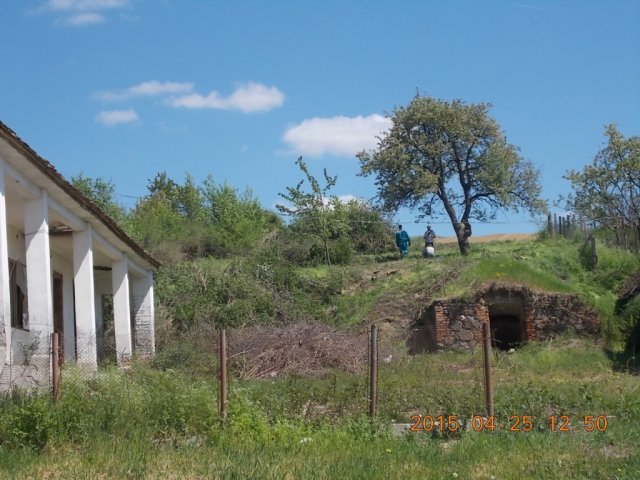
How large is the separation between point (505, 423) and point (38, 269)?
847cm

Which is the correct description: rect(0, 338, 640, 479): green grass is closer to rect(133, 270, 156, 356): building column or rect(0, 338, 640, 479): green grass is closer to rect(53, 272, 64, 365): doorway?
rect(53, 272, 64, 365): doorway

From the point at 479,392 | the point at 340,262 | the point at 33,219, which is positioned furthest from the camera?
the point at 340,262

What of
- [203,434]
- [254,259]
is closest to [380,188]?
[254,259]

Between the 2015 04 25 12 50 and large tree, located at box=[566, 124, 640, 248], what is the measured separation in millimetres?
26676

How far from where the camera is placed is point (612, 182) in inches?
1502

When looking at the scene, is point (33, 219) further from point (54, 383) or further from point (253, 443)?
point (253, 443)

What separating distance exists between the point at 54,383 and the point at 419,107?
28.5 metres

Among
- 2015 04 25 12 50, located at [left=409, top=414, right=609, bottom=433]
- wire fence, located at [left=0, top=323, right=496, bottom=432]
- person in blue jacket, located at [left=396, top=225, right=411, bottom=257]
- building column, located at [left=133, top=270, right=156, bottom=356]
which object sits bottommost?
2015 04 25 12 50, located at [left=409, top=414, right=609, bottom=433]

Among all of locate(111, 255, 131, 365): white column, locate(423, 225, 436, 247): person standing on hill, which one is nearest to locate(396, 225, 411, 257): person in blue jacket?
locate(423, 225, 436, 247): person standing on hill

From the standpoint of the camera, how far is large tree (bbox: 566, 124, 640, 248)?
3697cm

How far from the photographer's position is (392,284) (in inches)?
1031

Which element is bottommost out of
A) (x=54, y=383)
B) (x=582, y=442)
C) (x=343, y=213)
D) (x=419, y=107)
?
(x=582, y=442)

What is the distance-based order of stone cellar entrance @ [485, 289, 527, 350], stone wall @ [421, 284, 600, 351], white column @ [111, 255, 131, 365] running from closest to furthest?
white column @ [111, 255, 131, 365] → stone wall @ [421, 284, 600, 351] → stone cellar entrance @ [485, 289, 527, 350]
